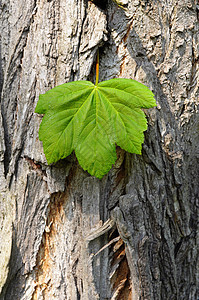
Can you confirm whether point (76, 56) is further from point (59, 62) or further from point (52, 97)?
point (52, 97)

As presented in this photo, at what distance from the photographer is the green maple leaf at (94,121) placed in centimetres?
120

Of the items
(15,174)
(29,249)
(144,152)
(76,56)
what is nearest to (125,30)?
(76,56)

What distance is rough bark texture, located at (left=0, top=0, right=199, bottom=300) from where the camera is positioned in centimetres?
137

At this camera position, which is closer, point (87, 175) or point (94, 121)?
point (94, 121)

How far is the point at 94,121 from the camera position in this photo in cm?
124

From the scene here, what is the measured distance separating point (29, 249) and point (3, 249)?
14 centimetres

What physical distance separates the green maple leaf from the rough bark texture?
16cm

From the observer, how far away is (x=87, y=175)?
1.40 meters

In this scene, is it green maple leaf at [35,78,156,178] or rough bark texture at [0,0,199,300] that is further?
rough bark texture at [0,0,199,300]

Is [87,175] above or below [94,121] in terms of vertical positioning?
below

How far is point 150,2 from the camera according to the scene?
4.62 feet

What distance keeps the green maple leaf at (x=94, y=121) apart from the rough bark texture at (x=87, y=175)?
16 cm

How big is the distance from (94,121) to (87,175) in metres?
0.33

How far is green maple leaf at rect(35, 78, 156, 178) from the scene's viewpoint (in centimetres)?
120
